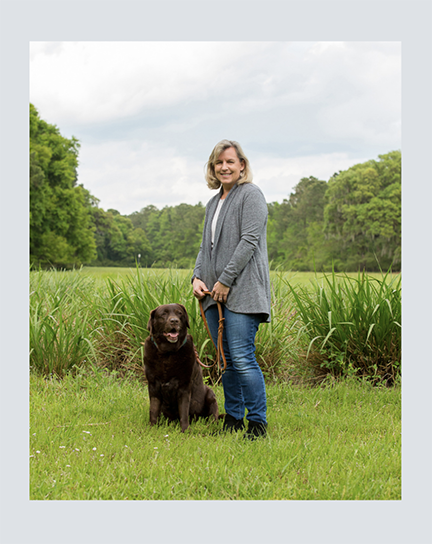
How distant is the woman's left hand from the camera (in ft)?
10.3

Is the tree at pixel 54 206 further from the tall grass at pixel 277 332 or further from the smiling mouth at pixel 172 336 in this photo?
the smiling mouth at pixel 172 336

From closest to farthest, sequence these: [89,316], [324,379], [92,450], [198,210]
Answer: [92,450]
[324,379]
[89,316]
[198,210]

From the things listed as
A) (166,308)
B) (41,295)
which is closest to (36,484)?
(166,308)

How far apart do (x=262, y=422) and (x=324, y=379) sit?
1704mm

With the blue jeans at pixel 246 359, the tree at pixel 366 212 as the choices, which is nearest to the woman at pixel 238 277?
the blue jeans at pixel 246 359

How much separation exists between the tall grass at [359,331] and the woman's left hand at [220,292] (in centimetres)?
170

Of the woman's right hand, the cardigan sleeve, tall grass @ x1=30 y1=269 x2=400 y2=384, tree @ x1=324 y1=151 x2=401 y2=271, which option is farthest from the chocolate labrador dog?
tree @ x1=324 y1=151 x2=401 y2=271

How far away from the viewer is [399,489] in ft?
8.18

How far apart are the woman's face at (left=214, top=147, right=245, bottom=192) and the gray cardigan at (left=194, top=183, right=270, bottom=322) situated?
0.08 meters

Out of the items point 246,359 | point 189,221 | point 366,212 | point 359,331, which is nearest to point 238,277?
point 246,359

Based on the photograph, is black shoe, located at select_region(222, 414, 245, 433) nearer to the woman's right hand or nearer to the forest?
the woman's right hand

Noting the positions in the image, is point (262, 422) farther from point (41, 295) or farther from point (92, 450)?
point (41, 295)

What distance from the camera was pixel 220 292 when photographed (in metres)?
3.14

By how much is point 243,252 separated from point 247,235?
126mm
